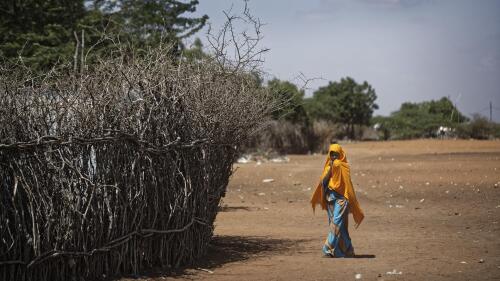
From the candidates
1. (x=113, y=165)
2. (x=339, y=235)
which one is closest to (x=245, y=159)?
(x=339, y=235)

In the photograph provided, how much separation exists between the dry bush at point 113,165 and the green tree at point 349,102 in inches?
1988

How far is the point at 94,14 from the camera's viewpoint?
1972 cm

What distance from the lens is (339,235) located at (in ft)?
30.3

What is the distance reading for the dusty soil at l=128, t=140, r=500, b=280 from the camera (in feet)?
26.9

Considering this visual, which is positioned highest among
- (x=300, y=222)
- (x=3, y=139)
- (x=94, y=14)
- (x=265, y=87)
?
(x=94, y=14)

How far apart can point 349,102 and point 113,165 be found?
181 ft

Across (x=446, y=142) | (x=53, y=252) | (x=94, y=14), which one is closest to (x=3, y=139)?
(x=53, y=252)

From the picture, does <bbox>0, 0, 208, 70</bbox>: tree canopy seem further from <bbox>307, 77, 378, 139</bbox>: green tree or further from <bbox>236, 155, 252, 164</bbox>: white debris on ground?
<bbox>307, 77, 378, 139</bbox>: green tree

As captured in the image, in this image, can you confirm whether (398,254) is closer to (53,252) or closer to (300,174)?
(53,252)

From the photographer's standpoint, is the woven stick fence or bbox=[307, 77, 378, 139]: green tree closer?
the woven stick fence

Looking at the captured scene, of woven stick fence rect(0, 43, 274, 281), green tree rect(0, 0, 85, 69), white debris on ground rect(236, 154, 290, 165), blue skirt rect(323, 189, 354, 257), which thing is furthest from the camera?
white debris on ground rect(236, 154, 290, 165)

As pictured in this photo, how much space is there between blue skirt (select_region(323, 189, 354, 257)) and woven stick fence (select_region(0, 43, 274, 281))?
1597mm

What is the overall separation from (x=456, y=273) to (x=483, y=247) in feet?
7.39

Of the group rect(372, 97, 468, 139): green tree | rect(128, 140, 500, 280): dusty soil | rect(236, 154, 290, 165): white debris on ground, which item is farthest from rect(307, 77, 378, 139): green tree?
rect(128, 140, 500, 280): dusty soil
